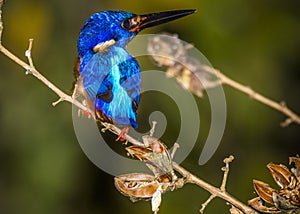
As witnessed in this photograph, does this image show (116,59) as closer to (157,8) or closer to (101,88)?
(101,88)

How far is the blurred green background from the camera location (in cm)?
292

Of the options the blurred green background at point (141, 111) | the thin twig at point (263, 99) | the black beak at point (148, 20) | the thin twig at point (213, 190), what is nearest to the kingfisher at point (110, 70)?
the black beak at point (148, 20)

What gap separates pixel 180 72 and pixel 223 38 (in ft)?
4.25

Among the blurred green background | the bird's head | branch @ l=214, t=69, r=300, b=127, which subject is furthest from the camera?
the blurred green background

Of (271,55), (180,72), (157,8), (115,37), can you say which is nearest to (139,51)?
(180,72)

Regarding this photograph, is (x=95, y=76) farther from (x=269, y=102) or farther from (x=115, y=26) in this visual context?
(x=269, y=102)

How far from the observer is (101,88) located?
4.28 feet

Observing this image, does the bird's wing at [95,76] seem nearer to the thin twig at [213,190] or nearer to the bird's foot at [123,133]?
the bird's foot at [123,133]

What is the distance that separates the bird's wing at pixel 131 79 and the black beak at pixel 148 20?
0.32ft

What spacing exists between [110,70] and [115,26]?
0.13 metres

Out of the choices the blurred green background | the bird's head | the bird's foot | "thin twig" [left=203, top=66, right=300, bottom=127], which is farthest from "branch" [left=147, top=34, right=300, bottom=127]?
the blurred green background

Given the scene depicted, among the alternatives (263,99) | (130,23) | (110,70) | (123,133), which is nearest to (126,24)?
(130,23)

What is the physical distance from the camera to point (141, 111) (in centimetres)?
307

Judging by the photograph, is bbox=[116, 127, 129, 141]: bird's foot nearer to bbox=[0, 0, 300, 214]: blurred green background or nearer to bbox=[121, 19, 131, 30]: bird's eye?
bbox=[121, 19, 131, 30]: bird's eye
